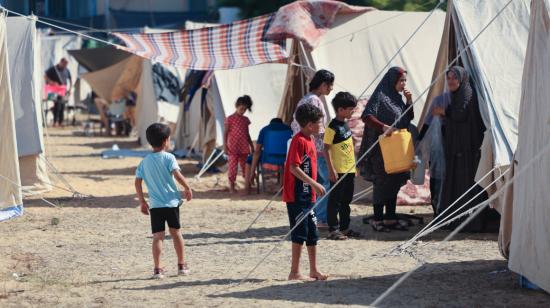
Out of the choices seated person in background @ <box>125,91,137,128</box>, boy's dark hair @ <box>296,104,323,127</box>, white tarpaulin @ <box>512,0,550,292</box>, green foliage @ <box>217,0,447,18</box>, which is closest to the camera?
white tarpaulin @ <box>512,0,550,292</box>

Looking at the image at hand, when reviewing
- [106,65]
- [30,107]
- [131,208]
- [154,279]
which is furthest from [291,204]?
[106,65]

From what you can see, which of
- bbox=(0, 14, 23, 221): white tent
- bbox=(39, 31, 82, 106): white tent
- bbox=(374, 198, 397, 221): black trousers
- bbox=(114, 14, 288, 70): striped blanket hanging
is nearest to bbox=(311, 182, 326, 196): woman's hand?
bbox=(374, 198, 397, 221): black trousers

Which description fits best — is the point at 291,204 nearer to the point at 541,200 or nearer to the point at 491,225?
the point at 541,200

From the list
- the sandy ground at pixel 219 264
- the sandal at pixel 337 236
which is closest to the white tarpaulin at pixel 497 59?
the sandy ground at pixel 219 264

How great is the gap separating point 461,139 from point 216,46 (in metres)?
3.84

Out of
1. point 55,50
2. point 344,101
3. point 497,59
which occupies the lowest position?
point 344,101

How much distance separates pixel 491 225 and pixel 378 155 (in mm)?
1272

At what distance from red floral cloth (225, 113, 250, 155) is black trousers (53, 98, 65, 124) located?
44.1ft

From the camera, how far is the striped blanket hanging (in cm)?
1230

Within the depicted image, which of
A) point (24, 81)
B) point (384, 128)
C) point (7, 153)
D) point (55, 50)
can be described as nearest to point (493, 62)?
point (384, 128)

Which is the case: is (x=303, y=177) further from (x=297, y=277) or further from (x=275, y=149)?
(x=275, y=149)

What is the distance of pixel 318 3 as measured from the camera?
496 inches

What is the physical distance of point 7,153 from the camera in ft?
34.9

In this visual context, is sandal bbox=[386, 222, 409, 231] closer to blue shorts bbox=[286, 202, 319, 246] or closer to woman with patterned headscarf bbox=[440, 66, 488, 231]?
woman with patterned headscarf bbox=[440, 66, 488, 231]
